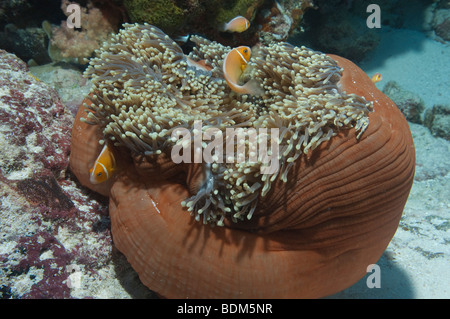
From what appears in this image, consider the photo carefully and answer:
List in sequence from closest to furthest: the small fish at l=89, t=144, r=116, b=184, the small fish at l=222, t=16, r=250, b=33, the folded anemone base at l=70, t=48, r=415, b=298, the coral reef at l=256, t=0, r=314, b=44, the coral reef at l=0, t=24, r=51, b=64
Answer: the folded anemone base at l=70, t=48, r=415, b=298 → the small fish at l=89, t=144, r=116, b=184 → the small fish at l=222, t=16, r=250, b=33 → the coral reef at l=256, t=0, r=314, b=44 → the coral reef at l=0, t=24, r=51, b=64

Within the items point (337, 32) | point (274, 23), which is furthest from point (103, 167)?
point (337, 32)

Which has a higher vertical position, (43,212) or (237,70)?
(237,70)

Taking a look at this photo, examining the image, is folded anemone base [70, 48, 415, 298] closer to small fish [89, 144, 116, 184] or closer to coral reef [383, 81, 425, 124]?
small fish [89, 144, 116, 184]

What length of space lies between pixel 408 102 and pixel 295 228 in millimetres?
4274

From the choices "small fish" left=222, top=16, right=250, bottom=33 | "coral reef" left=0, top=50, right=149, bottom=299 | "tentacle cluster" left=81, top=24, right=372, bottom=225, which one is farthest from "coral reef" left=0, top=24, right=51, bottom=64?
"small fish" left=222, top=16, right=250, bottom=33

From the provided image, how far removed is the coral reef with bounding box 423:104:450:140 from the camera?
4.54 m

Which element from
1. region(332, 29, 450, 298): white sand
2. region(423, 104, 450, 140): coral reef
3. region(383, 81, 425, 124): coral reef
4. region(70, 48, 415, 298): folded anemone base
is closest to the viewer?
region(70, 48, 415, 298): folded anemone base

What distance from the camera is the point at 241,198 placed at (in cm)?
167

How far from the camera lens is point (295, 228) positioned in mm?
1736

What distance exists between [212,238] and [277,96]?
1.01m

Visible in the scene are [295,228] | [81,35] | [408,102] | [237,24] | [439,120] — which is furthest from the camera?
[408,102]

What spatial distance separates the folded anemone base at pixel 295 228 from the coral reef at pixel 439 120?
355 centimetres

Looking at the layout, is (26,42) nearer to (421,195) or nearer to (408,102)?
(421,195)

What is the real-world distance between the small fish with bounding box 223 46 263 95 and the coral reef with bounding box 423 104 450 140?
Result: 3.80m
